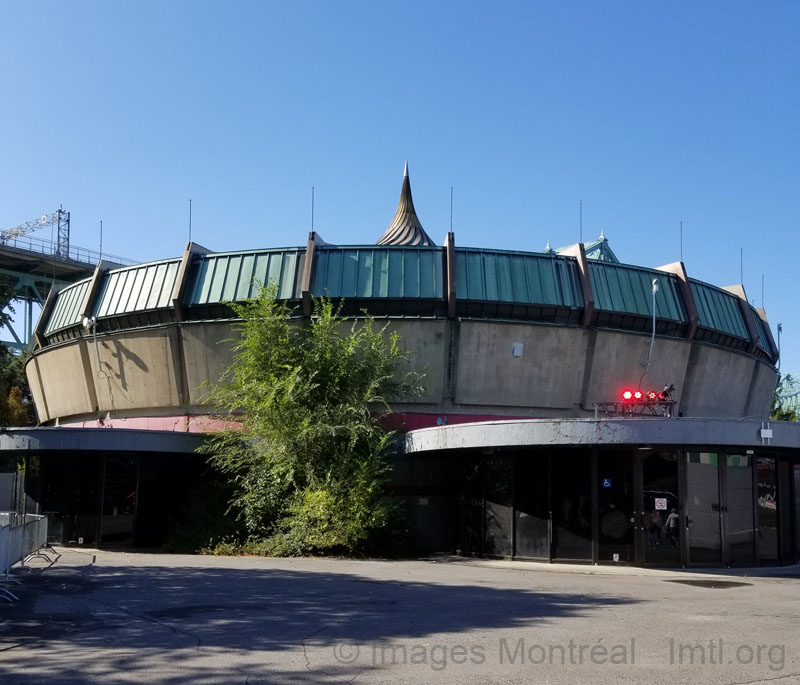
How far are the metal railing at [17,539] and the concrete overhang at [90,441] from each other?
344cm

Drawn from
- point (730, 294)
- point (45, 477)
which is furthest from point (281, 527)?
point (730, 294)

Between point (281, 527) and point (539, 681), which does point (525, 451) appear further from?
point (539, 681)

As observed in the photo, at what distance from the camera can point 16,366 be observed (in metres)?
63.1

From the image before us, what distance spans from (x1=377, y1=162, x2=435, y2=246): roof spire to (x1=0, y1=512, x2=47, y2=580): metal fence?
22.7 metres

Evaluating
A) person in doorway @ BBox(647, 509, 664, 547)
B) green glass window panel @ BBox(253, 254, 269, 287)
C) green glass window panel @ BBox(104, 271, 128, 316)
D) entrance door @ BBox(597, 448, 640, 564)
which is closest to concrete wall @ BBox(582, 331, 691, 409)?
entrance door @ BBox(597, 448, 640, 564)

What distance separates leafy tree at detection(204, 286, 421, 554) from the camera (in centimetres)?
2153

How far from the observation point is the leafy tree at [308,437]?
70.6 ft

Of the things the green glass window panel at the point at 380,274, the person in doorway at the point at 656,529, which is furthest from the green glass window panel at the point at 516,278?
the person in doorway at the point at 656,529

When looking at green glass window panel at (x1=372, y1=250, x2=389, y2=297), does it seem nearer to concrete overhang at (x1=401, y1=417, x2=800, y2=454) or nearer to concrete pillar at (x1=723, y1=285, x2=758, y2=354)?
concrete overhang at (x1=401, y1=417, x2=800, y2=454)

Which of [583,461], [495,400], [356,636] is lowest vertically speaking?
[356,636]

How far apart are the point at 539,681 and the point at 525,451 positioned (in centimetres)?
1311

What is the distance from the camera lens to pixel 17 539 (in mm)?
16391

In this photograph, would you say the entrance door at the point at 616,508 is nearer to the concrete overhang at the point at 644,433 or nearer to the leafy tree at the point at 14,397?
the concrete overhang at the point at 644,433

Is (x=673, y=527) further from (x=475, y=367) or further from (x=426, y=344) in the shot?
Result: (x=426, y=344)
